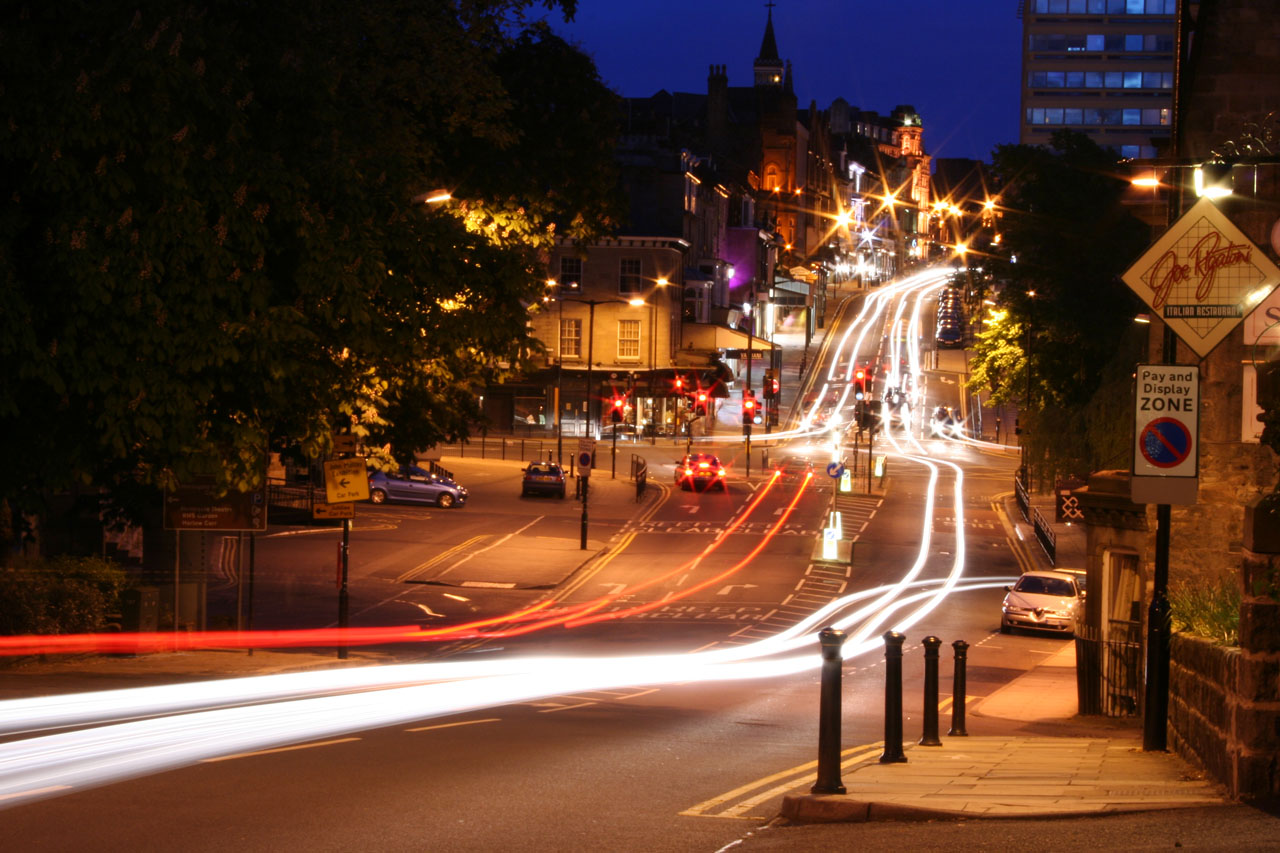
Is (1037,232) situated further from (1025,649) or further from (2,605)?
(2,605)

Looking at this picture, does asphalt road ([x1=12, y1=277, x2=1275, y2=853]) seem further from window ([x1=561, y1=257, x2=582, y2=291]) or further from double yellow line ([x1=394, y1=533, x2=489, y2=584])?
window ([x1=561, y1=257, x2=582, y2=291])

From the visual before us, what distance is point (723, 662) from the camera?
23000mm

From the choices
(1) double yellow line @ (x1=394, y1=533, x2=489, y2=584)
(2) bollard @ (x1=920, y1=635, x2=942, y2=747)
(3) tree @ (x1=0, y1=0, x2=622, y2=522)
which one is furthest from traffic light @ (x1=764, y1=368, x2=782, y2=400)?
(2) bollard @ (x1=920, y1=635, x2=942, y2=747)

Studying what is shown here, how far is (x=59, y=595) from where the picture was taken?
20516 mm

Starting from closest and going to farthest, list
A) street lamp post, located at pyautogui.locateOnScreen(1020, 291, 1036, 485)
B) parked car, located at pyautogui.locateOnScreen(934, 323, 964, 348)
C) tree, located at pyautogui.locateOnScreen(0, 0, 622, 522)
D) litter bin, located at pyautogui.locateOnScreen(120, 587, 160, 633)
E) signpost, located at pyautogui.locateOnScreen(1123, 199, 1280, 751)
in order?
signpost, located at pyautogui.locateOnScreen(1123, 199, 1280, 751) → tree, located at pyautogui.locateOnScreen(0, 0, 622, 522) → litter bin, located at pyautogui.locateOnScreen(120, 587, 160, 633) → street lamp post, located at pyautogui.locateOnScreen(1020, 291, 1036, 485) → parked car, located at pyautogui.locateOnScreen(934, 323, 964, 348)

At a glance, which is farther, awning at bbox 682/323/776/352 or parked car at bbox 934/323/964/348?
parked car at bbox 934/323/964/348

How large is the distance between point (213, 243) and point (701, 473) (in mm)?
42761

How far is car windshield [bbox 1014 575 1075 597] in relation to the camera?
1166 inches

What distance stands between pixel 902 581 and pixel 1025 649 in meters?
10.1

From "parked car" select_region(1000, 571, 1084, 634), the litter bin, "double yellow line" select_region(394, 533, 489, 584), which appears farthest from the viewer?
"double yellow line" select_region(394, 533, 489, 584)

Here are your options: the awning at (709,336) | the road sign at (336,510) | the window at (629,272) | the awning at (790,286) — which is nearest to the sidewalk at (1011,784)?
the road sign at (336,510)

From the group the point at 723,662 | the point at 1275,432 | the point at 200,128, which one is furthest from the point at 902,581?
the point at 1275,432

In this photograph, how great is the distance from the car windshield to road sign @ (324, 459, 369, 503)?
1483cm

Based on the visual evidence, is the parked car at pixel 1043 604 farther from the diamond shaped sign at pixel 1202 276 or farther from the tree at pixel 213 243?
the diamond shaped sign at pixel 1202 276
